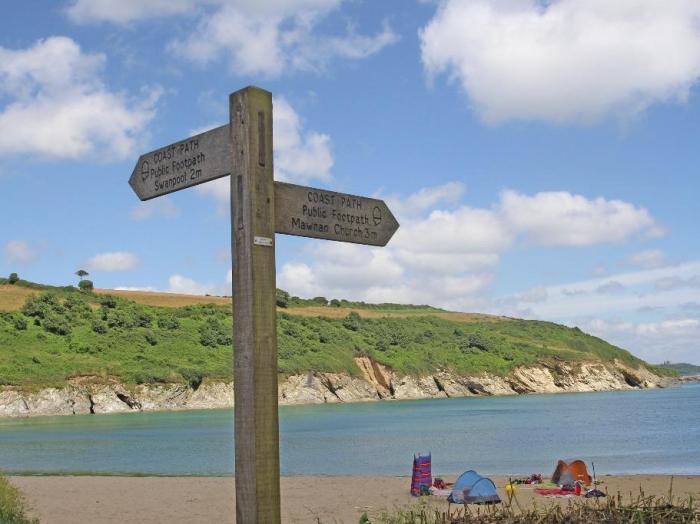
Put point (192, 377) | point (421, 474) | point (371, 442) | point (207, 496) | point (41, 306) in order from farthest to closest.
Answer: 1. point (41, 306)
2. point (192, 377)
3. point (371, 442)
4. point (207, 496)
5. point (421, 474)

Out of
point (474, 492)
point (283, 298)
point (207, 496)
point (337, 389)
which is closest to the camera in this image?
point (474, 492)

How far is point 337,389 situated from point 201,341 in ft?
45.5

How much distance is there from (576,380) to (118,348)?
202ft

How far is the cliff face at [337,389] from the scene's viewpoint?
5812 cm

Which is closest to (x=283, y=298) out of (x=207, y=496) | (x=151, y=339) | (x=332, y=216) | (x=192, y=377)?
(x=151, y=339)

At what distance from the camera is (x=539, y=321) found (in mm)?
132000

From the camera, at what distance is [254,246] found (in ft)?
14.0

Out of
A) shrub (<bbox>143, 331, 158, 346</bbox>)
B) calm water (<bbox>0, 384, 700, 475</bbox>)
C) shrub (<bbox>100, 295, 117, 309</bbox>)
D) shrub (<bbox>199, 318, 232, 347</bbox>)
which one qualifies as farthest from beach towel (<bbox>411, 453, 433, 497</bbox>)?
shrub (<bbox>100, 295, 117, 309</bbox>)

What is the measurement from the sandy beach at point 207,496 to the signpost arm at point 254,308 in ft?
31.9

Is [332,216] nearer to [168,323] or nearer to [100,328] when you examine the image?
[100,328]

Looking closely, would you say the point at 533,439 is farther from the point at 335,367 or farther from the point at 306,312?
the point at 306,312

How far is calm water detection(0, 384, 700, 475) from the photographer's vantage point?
28.1 meters

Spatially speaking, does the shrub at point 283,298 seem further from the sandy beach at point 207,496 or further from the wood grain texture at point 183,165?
the wood grain texture at point 183,165

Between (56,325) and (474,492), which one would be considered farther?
(56,325)
